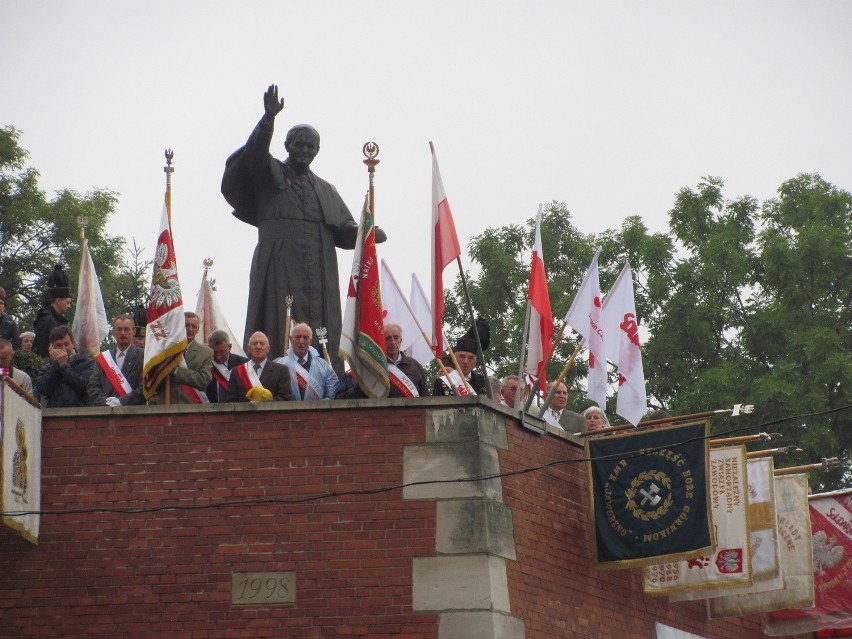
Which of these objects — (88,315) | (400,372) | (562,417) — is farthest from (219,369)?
(88,315)

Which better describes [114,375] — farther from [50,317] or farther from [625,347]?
[625,347]

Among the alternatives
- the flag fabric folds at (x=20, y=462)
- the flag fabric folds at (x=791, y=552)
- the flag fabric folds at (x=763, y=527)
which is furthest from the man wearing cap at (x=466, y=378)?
the flag fabric folds at (x=20, y=462)

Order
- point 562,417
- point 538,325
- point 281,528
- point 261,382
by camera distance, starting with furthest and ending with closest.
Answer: point 562,417 → point 538,325 → point 261,382 → point 281,528

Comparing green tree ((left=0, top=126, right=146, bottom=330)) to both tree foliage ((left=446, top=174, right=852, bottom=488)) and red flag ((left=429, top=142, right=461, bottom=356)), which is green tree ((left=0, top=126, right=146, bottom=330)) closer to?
tree foliage ((left=446, top=174, right=852, bottom=488))

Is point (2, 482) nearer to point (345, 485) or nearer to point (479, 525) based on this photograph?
point (345, 485)

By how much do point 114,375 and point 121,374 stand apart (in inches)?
2.8

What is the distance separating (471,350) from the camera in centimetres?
1795

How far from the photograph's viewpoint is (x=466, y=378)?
57.6 feet

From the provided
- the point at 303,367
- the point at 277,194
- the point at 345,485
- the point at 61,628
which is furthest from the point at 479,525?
the point at 277,194

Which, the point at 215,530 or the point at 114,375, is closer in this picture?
the point at 215,530

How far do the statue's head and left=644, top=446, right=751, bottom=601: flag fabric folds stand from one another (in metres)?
5.83

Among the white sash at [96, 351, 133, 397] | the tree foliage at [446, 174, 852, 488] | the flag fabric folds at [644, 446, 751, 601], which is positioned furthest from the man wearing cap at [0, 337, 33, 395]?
the tree foliage at [446, 174, 852, 488]

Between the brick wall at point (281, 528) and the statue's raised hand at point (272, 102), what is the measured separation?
3590 millimetres

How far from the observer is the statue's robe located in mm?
18969
